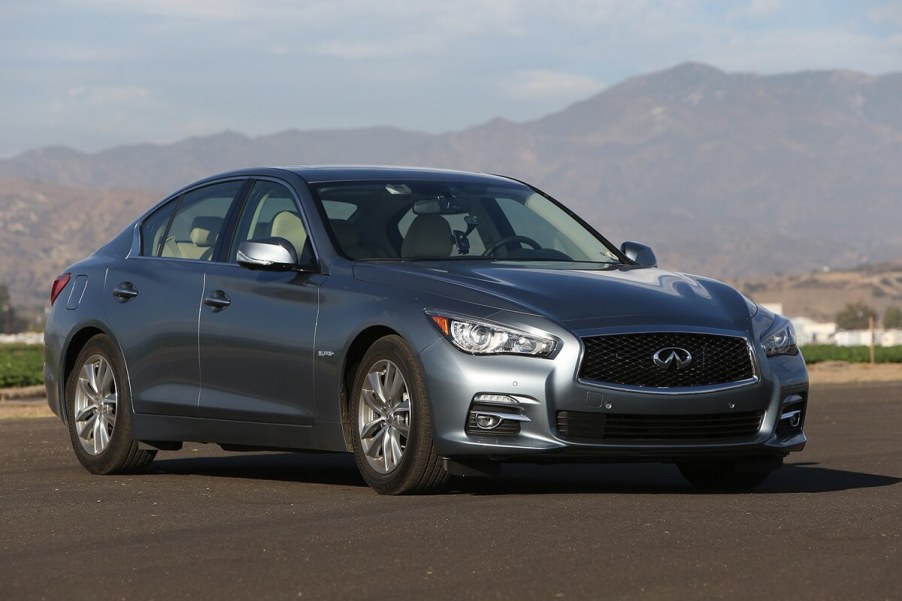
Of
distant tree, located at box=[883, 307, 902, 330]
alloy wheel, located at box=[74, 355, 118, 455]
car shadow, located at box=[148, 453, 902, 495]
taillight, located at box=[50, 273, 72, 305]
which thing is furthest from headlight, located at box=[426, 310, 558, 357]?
distant tree, located at box=[883, 307, 902, 330]

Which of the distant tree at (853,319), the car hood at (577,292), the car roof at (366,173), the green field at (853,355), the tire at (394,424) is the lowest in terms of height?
the distant tree at (853,319)

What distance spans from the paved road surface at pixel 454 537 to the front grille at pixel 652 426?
311 mm

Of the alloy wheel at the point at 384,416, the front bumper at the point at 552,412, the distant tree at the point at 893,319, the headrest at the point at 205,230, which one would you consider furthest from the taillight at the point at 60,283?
the distant tree at the point at 893,319

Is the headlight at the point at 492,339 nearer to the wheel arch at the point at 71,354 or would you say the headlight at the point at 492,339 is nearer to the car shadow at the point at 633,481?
the car shadow at the point at 633,481

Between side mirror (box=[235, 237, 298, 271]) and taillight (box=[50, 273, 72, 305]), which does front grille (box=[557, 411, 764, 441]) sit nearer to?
side mirror (box=[235, 237, 298, 271])

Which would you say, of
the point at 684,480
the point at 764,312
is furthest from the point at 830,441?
the point at 764,312

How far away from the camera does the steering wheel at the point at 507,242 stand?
9477mm

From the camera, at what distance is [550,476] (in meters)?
10.0

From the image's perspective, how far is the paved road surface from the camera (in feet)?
18.9

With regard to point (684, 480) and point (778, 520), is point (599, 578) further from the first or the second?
point (684, 480)

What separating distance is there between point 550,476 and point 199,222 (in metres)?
2.59

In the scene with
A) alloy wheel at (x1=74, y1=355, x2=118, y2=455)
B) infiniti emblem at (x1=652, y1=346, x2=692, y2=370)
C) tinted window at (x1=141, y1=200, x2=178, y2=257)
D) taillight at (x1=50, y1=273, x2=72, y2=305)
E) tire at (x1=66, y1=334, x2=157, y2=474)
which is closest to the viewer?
infiniti emblem at (x1=652, y1=346, x2=692, y2=370)

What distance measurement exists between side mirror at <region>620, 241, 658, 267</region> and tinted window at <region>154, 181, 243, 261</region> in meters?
2.31

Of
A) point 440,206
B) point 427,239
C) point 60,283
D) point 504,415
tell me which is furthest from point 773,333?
point 60,283
